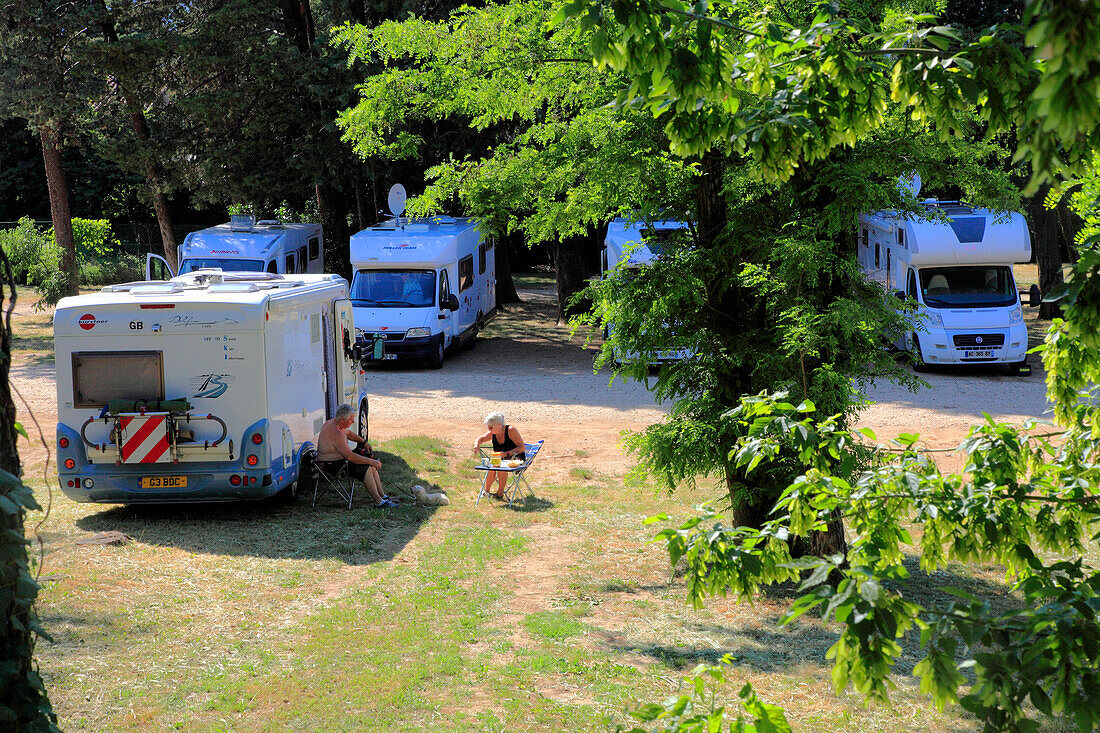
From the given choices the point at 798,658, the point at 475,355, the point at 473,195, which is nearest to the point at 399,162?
the point at 475,355

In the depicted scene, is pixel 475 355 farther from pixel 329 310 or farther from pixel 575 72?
pixel 575 72

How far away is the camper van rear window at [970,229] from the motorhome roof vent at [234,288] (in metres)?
14.6

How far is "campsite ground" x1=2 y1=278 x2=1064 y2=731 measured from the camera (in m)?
6.41

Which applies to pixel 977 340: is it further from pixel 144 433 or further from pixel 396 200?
pixel 144 433

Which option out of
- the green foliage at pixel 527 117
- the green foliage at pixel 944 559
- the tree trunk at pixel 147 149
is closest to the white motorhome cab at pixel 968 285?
the green foliage at pixel 527 117

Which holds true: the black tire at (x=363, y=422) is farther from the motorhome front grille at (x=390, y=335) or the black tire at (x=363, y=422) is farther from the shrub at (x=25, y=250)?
the shrub at (x=25, y=250)

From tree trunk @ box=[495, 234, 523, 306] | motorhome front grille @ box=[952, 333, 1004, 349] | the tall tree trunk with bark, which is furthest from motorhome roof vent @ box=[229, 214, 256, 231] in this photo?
the tall tree trunk with bark

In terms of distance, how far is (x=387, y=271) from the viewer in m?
21.8

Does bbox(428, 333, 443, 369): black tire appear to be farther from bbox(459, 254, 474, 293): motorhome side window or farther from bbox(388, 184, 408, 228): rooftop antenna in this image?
bbox(388, 184, 408, 228): rooftop antenna

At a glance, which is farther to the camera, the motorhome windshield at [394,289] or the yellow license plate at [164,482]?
the motorhome windshield at [394,289]

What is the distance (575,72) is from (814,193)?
10.8ft

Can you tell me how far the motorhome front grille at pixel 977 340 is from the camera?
64.2 feet

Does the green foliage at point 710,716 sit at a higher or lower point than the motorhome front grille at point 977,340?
higher

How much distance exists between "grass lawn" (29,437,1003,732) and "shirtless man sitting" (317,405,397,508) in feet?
0.77
